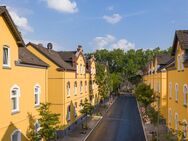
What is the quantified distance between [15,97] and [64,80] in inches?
544

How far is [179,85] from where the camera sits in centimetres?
2872

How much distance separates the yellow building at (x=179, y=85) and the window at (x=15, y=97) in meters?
12.7

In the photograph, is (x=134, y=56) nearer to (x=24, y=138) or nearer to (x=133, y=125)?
(x=133, y=125)

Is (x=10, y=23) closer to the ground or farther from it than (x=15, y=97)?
farther from it

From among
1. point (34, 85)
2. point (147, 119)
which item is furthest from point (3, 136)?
point (147, 119)

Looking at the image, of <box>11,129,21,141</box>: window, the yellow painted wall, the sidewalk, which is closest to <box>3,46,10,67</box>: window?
<box>11,129,21,141</box>: window

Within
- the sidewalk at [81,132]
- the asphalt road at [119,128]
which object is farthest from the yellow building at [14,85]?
the asphalt road at [119,128]

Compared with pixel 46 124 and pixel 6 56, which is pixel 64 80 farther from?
pixel 6 56

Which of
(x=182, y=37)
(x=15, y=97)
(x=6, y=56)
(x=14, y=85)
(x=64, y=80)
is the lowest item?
(x=15, y=97)

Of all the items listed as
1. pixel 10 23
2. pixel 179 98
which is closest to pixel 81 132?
pixel 179 98

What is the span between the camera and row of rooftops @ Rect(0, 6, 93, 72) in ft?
70.0

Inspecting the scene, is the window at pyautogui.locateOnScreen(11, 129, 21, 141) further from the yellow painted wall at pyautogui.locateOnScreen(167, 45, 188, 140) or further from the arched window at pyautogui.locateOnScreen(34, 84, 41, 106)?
the yellow painted wall at pyautogui.locateOnScreen(167, 45, 188, 140)

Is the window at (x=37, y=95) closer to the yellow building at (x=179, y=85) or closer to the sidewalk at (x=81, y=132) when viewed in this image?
the sidewalk at (x=81, y=132)

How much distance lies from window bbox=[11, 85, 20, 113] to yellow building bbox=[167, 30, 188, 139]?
41.8 feet
